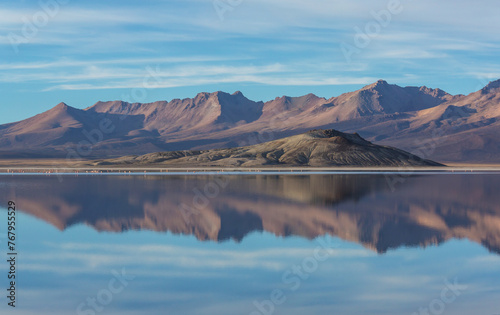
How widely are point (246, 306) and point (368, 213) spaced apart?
26.4 meters

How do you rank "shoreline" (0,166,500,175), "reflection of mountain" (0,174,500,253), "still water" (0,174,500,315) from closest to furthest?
1. "still water" (0,174,500,315)
2. "reflection of mountain" (0,174,500,253)
3. "shoreline" (0,166,500,175)

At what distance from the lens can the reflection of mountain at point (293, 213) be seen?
3591 centimetres

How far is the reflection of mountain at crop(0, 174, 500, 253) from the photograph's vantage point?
35906 millimetres

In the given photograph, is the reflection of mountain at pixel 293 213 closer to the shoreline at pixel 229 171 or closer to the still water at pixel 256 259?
the still water at pixel 256 259

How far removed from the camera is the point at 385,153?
19350cm

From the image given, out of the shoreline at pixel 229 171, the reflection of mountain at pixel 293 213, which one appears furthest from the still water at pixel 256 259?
the shoreline at pixel 229 171

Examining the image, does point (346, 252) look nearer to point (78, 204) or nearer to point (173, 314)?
point (173, 314)

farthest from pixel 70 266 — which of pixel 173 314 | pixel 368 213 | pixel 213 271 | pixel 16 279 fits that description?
pixel 368 213

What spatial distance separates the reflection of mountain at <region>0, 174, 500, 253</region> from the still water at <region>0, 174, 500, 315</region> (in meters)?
0.15

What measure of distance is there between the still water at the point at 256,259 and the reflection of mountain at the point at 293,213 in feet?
0.49

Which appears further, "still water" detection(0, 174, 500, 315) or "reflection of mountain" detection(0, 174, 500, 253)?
"reflection of mountain" detection(0, 174, 500, 253)

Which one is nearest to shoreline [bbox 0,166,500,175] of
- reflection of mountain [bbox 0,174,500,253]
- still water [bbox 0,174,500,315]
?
reflection of mountain [bbox 0,174,500,253]

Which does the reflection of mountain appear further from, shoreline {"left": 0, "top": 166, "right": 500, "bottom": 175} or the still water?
shoreline {"left": 0, "top": 166, "right": 500, "bottom": 175}

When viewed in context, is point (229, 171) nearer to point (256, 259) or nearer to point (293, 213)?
point (293, 213)
